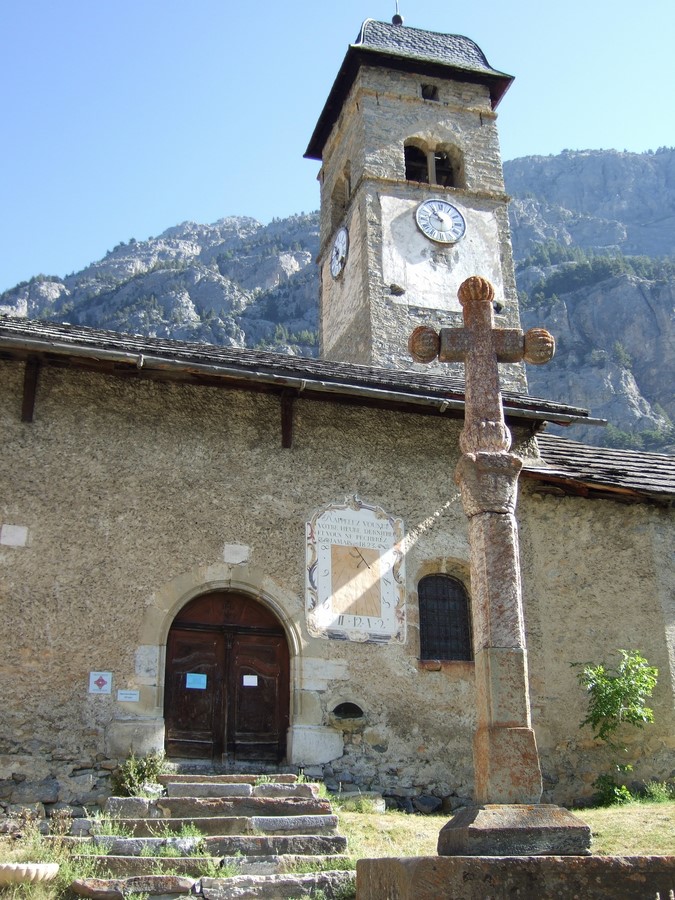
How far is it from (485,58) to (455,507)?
40.0 feet

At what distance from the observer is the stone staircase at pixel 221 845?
610 centimetres

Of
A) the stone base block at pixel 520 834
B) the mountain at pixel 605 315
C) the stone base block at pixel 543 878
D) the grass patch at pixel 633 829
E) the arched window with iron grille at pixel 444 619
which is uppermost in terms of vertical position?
the mountain at pixel 605 315

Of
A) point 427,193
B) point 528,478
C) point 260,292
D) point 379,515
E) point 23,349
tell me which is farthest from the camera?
point 260,292

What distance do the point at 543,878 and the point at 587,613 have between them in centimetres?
767

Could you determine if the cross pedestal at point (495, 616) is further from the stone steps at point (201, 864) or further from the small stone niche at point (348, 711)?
the small stone niche at point (348, 711)

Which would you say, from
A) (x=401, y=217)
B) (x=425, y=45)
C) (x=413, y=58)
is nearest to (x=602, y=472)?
(x=401, y=217)

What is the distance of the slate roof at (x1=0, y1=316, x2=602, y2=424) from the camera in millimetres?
9930

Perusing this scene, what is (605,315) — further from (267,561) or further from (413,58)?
(267,561)

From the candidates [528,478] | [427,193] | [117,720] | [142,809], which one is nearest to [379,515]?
[528,478]

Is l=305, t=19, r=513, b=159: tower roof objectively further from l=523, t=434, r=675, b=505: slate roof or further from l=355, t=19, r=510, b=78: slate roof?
l=523, t=434, r=675, b=505: slate roof

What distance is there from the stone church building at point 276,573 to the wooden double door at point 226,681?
0.02 metres

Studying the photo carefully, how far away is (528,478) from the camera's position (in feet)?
38.9

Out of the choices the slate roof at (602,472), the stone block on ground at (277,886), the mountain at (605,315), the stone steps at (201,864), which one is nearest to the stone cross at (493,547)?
the stone block on ground at (277,886)

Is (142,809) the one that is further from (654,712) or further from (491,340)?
(654,712)
